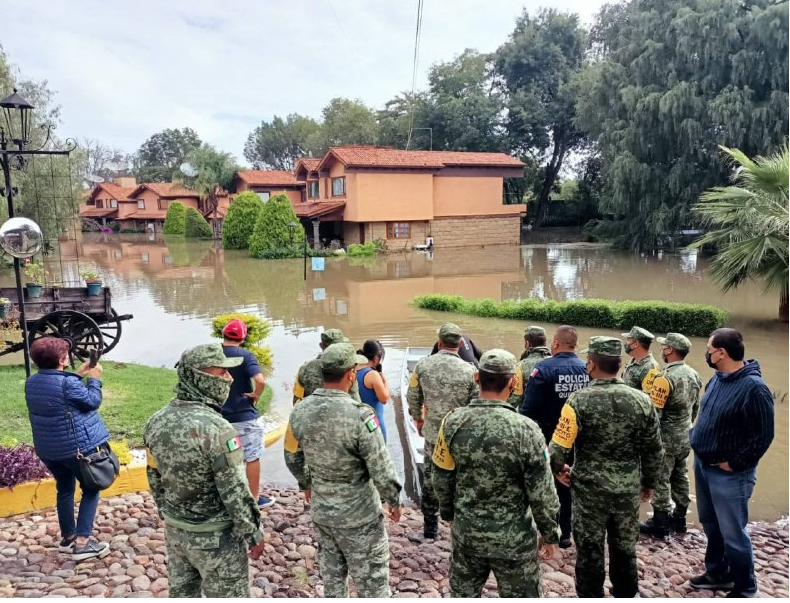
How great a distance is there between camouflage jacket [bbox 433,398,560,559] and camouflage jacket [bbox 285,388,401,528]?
13.6 inches

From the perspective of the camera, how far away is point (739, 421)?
11.3 ft

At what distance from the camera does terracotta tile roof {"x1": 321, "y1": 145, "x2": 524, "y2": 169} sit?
107 ft

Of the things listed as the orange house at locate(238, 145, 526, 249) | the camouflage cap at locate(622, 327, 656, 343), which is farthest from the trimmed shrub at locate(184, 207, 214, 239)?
the camouflage cap at locate(622, 327, 656, 343)

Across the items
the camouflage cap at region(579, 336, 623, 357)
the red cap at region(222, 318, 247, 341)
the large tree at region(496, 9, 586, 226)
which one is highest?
the large tree at region(496, 9, 586, 226)

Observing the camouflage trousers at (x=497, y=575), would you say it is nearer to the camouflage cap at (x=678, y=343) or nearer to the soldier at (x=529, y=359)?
the soldier at (x=529, y=359)

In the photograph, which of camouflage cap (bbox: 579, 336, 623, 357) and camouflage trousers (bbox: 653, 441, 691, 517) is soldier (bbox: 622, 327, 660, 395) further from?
camouflage cap (bbox: 579, 336, 623, 357)

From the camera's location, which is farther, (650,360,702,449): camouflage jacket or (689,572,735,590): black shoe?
(650,360,702,449): camouflage jacket

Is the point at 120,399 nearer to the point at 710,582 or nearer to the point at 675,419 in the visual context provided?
the point at 675,419

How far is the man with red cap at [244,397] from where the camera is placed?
15.4 ft

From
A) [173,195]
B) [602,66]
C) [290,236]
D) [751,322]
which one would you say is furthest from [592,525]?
[173,195]

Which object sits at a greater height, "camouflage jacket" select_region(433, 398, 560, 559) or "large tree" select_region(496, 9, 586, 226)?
"large tree" select_region(496, 9, 586, 226)

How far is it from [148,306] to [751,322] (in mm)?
16548

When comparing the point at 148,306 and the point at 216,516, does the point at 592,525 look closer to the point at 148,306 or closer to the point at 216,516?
the point at 216,516

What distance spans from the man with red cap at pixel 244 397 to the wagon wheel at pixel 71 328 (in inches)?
230
